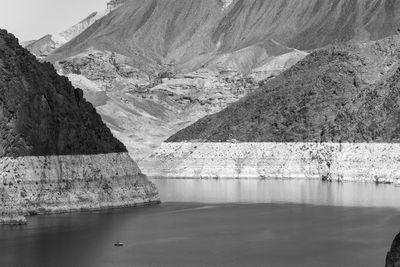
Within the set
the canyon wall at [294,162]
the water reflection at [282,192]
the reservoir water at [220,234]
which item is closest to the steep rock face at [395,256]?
the reservoir water at [220,234]

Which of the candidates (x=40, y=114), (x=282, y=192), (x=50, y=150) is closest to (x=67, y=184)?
(x=50, y=150)

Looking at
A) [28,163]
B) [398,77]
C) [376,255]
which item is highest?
[398,77]

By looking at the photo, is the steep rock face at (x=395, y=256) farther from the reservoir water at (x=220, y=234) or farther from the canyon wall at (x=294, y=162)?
the canyon wall at (x=294, y=162)

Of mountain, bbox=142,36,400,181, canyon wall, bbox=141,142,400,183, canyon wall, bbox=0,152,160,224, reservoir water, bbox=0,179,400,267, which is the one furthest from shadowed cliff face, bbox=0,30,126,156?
mountain, bbox=142,36,400,181

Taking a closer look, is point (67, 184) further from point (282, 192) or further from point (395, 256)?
point (395, 256)

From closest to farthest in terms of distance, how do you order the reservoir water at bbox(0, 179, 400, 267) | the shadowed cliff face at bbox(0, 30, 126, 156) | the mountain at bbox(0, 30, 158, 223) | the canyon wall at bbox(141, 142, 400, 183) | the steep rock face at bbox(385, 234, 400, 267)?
the steep rock face at bbox(385, 234, 400, 267) → the reservoir water at bbox(0, 179, 400, 267) → the mountain at bbox(0, 30, 158, 223) → the shadowed cliff face at bbox(0, 30, 126, 156) → the canyon wall at bbox(141, 142, 400, 183)

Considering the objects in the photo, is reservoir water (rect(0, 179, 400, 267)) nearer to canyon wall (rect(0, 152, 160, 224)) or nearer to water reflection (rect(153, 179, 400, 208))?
water reflection (rect(153, 179, 400, 208))

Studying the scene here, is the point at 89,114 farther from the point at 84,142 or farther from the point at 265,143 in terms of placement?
the point at 265,143

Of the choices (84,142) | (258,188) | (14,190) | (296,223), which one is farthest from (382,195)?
(14,190)
